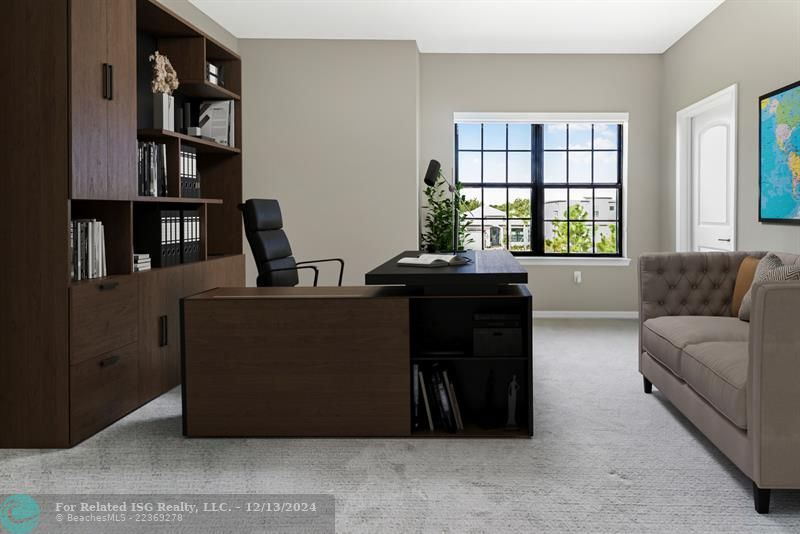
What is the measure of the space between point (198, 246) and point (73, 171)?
151cm

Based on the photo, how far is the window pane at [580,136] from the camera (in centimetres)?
711

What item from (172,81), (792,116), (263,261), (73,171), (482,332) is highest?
(172,81)

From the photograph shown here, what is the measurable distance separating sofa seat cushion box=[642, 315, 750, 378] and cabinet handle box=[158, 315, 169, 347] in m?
2.65

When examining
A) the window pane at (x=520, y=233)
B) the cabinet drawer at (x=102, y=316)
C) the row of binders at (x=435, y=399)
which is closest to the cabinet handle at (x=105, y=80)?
the cabinet drawer at (x=102, y=316)

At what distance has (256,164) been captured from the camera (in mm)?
6516

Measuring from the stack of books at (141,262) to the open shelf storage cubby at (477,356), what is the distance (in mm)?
1557

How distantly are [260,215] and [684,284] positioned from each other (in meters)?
2.51

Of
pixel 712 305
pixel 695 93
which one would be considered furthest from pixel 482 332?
pixel 695 93

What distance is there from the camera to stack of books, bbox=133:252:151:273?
3820 mm

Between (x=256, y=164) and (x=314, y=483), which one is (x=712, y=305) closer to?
(x=314, y=483)

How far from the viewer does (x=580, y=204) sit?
717 centimetres

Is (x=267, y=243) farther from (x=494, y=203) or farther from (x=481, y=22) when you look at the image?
(x=494, y=203)

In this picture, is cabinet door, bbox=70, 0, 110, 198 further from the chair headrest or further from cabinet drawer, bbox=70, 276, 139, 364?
the chair headrest

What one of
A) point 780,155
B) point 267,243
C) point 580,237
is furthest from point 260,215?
point 580,237
